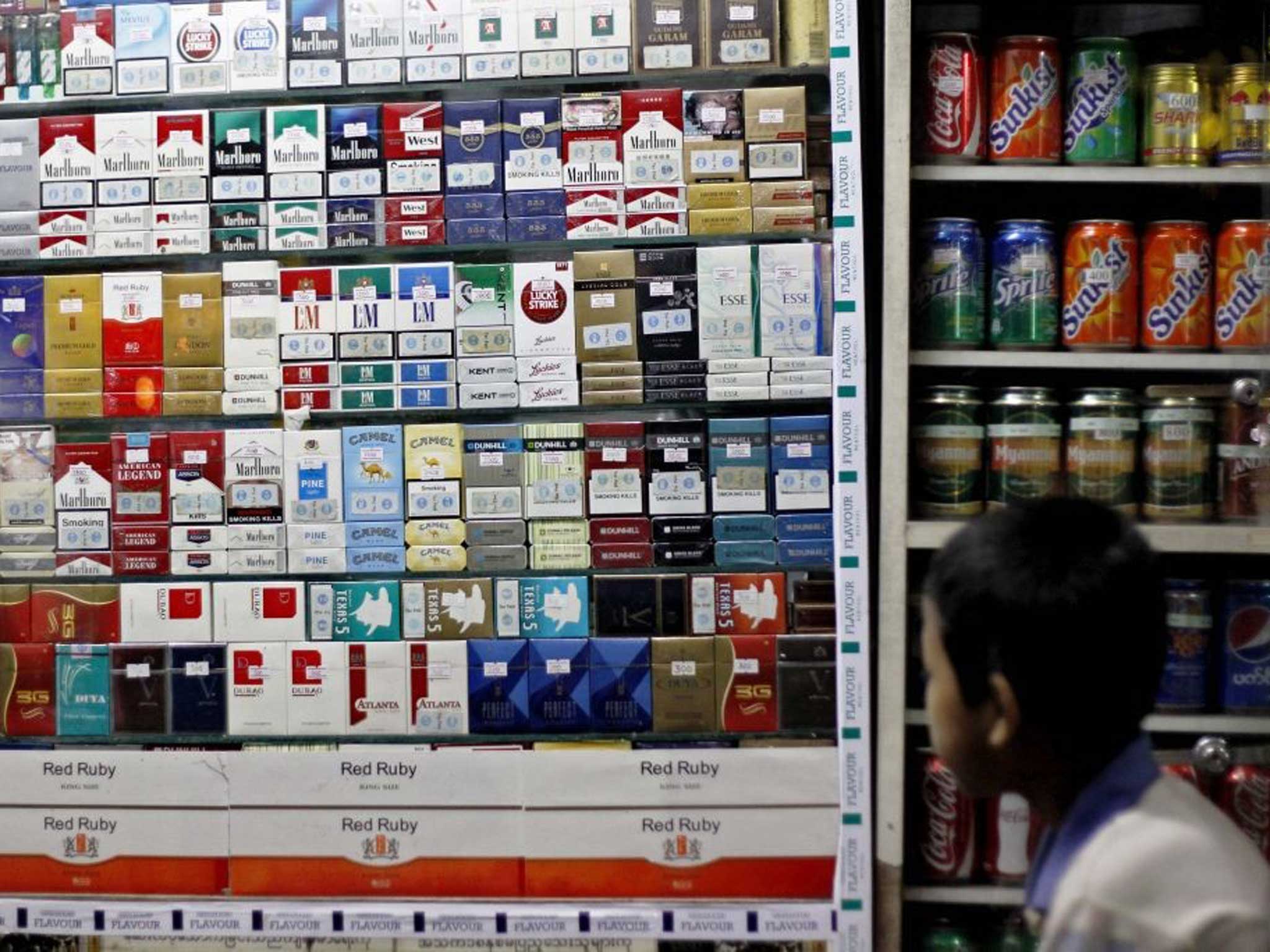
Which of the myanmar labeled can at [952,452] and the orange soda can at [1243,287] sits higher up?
the orange soda can at [1243,287]

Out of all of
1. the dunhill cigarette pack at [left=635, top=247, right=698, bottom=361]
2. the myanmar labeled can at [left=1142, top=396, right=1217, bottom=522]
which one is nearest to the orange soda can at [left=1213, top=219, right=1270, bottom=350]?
the myanmar labeled can at [left=1142, top=396, right=1217, bottom=522]

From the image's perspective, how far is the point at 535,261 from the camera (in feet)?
9.23

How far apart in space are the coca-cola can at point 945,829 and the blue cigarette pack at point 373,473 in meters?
1.20

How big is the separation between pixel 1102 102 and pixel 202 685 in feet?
7.03

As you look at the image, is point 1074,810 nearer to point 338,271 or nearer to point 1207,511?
point 1207,511

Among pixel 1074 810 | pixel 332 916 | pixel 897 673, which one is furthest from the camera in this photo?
pixel 332 916

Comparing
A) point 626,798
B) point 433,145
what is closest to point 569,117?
point 433,145

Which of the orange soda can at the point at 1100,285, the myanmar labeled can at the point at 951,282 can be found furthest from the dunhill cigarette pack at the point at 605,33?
the orange soda can at the point at 1100,285

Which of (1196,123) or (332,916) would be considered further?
(332,916)

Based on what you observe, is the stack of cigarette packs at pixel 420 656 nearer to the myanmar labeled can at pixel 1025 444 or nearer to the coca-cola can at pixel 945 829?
the coca-cola can at pixel 945 829

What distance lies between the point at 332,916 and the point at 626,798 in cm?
64

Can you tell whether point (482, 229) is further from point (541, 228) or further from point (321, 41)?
point (321, 41)

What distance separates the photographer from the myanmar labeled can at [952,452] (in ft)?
8.05

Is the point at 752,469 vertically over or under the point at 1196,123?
under
